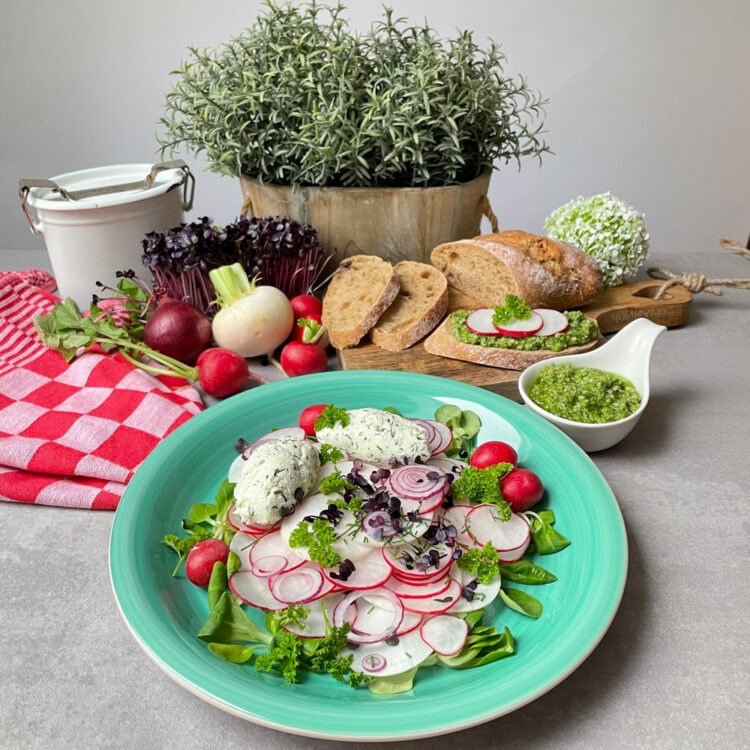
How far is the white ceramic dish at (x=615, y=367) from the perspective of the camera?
4.95 feet

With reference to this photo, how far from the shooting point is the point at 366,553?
1.13m

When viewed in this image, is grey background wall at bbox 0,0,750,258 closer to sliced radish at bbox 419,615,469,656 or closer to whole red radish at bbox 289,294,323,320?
whole red radish at bbox 289,294,323,320

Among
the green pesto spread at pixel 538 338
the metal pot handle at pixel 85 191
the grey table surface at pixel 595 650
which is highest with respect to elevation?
the metal pot handle at pixel 85 191

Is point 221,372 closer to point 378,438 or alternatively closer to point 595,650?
point 378,438

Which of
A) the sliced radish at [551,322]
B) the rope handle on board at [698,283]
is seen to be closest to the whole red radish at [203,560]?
the sliced radish at [551,322]

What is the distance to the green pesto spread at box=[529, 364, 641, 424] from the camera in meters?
1.53

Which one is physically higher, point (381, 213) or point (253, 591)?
point (381, 213)

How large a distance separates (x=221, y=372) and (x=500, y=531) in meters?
0.87

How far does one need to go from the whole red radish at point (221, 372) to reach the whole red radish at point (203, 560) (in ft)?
2.06

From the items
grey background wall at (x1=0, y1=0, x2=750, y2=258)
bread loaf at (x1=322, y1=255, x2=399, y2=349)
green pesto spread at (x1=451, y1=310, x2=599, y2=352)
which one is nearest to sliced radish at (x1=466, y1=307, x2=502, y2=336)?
green pesto spread at (x1=451, y1=310, x2=599, y2=352)

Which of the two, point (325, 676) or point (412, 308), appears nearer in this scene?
point (325, 676)

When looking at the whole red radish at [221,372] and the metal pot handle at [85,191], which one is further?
the metal pot handle at [85,191]

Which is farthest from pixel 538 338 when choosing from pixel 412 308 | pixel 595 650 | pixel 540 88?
pixel 540 88

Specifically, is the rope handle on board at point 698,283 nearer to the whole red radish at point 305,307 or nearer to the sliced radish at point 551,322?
the sliced radish at point 551,322
